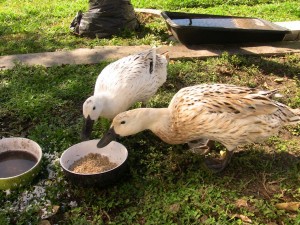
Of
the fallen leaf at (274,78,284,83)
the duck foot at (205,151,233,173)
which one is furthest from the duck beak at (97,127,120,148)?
the fallen leaf at (274,78,284,83)

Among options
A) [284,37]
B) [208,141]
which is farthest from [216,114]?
[284,37]

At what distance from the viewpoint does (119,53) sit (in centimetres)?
638

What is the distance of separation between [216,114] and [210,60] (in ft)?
8.21

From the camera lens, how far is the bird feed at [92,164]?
12.4 feet

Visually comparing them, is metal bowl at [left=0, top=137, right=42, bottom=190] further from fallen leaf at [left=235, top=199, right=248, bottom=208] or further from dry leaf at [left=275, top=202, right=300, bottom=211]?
dry leaf at [left=275, top=202, right=300, bottom=211]

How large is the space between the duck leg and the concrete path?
220 centimetres

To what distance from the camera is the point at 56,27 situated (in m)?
7.53

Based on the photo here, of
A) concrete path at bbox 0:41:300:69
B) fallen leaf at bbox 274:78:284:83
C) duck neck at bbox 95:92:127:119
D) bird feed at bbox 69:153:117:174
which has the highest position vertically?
duck neck at bbox 95:92:127:119

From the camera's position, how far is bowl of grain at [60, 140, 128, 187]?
11.4 ft

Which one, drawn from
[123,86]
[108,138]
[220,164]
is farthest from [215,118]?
[123,86]

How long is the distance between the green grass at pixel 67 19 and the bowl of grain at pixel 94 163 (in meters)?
3.22

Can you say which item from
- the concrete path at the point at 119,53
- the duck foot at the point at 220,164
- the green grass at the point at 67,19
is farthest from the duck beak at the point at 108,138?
the green grass at the point at 67,19

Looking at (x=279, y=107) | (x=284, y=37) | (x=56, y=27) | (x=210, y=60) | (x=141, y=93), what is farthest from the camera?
(x=56, y=27)

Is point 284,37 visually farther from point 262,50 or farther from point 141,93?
point 141,93
